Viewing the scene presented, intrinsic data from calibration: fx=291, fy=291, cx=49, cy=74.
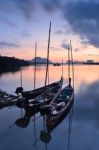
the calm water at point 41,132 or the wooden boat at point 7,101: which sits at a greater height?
the wooden boat at point 7,101

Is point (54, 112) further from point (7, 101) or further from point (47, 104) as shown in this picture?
point (7, 101)

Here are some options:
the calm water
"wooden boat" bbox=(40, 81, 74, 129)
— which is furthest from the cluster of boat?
the calm water

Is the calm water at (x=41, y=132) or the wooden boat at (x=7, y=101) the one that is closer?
the calm water at (x=41, y=132)

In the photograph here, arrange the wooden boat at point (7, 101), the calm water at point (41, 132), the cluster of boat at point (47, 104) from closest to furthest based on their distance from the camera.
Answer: the calm water at point (41, 132)
the cluster of boat at point (47, 104)
the wooden boat at point (7, 101)

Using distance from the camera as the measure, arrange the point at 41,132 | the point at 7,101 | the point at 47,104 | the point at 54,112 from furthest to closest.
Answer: the point at 7,101, the point at 47,104, the point at 54,112, the point at 41,132

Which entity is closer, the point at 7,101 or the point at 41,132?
the point at 41,132

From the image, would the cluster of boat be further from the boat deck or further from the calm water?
the calm water

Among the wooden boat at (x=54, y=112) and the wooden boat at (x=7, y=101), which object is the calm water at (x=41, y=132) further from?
the wooden boat at (x=7, y=101)

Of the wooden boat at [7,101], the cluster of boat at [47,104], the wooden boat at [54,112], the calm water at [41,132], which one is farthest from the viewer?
the wooden boat at [7,101]

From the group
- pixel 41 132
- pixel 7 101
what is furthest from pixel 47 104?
pixel 41 132

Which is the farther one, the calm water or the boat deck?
the boat deck

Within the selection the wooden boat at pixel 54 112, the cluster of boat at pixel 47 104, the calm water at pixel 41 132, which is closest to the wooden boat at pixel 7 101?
the cluster of boat at pixel 47 104

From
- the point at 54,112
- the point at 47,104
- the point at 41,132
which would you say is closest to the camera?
the point at 41,132

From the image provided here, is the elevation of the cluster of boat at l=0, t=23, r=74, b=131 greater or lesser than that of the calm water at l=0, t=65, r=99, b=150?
greater
